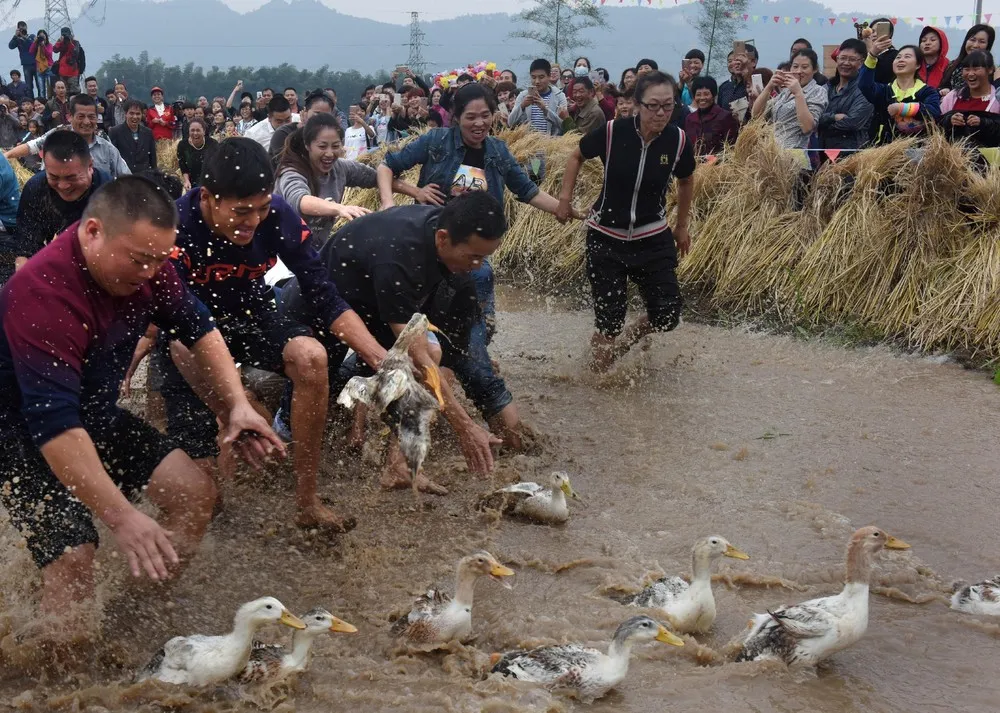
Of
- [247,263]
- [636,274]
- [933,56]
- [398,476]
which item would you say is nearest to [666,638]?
[398,476]

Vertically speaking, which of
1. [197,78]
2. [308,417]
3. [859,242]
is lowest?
[308,417]

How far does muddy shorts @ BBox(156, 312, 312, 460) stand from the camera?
4.67m

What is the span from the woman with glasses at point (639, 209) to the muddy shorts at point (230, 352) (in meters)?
2.93

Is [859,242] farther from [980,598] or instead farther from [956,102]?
[980,598]

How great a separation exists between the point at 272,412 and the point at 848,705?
3675mm

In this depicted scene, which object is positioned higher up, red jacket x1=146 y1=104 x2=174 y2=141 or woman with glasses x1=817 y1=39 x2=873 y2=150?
woman with glasses x1=817 y1=39 x2=873 y2=150

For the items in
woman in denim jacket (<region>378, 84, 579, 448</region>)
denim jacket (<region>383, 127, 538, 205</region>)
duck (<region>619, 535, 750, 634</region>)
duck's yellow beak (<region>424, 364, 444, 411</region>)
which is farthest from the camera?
denim jacket (<region>383, 127, 538, 205</region>)

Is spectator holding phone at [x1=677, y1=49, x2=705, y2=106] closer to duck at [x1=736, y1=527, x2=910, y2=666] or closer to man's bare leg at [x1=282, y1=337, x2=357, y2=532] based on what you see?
man's bare leg at [x1=282, y1=337, x2=357, y2=532]

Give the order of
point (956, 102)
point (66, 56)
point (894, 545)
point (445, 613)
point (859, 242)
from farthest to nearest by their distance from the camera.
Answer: point (66, 56)
point (859, 242)
point (956, 102)
point (894, 545)
point (445, 613)

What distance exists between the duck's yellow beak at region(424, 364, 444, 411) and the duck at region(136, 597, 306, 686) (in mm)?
1096

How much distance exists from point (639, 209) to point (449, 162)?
1348 millimetres

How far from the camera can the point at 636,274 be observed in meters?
7.23

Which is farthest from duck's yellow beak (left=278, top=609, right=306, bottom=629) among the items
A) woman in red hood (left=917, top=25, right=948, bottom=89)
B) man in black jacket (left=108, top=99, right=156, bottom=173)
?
man in black jacket (left=108, top=99, right=156, bottom=173)

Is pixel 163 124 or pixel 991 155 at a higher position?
pixel 991 155
